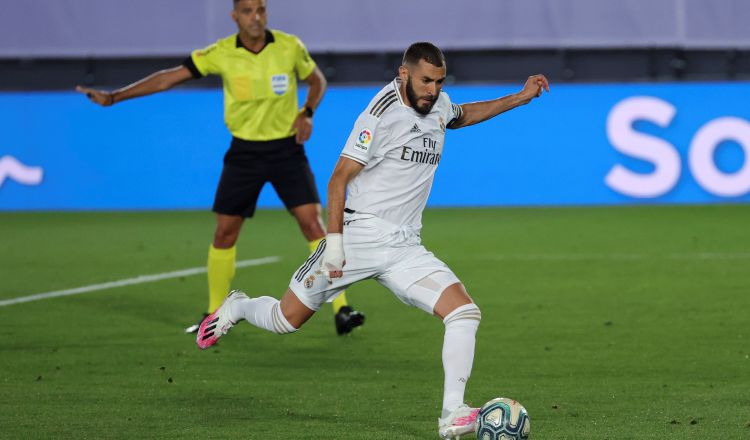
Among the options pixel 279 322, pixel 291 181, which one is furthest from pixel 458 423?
pixel 291 181

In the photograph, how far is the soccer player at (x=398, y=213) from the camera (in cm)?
582

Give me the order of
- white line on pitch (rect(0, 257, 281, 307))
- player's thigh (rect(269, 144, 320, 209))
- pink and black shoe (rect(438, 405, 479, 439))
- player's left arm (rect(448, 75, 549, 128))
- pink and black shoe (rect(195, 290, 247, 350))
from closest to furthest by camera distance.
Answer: pink and black shoe (rect(438, 405, 479, 439)) < player's left arm (rect(448, 75, 549, 128)) < pink and black shoe (rect(195, 290, 247, 350)) < player's thigh (rect(269, 144, 320, 209)) < white line on pitch (rect(0, 257, 281, 307))

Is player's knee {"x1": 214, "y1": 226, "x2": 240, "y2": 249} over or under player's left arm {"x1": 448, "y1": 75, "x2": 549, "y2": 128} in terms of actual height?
under

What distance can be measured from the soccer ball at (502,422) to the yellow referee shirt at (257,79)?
149 inches

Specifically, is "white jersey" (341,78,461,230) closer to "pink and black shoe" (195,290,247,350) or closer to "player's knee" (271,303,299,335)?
"player's knee" (271,303,299,335)

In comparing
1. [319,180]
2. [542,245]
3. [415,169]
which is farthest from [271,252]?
[415,169]

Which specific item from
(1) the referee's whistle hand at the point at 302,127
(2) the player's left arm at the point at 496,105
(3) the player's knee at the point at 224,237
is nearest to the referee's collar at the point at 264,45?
(1) the referee's whistle hand at the point at 302,127

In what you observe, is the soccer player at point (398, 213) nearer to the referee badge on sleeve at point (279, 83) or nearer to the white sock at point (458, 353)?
the white sock at point (458, 353)

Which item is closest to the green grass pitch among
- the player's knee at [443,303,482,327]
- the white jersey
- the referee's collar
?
the player's knee at [443,303,482,327]

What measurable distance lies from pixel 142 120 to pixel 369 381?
1093cm

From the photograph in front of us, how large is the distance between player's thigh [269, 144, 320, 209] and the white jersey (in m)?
2.64

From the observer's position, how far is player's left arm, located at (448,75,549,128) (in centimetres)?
647

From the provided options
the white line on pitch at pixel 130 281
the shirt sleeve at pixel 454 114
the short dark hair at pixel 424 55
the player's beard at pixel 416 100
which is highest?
the short dark hair at pixel 424 55

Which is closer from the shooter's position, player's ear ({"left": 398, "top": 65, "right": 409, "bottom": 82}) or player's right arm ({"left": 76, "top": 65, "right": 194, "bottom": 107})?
player's ear ({"left": 398, "top": 65, "right": 409, "bottom": 82})
